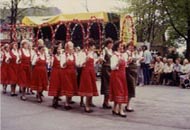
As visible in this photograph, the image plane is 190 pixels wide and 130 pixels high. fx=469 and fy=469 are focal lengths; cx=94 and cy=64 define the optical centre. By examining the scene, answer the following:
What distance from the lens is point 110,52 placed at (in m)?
10.9

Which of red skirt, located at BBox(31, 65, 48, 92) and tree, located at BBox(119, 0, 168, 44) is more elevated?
tree, located at BBox(119, 0, 168, 44)

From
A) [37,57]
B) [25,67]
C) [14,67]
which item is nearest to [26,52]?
[25,67]

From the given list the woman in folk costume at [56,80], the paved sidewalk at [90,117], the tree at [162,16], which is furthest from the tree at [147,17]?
the woman in folk costume at [56,80]

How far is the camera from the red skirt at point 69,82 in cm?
1131

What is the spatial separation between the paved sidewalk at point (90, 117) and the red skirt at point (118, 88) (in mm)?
415

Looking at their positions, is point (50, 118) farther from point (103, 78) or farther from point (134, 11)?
point (134, 11)

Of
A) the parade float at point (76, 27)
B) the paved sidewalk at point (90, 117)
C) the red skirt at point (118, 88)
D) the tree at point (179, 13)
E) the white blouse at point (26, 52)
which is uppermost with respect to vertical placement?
the tree at point (179, 13)

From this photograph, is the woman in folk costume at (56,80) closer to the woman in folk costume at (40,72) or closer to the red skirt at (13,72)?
the woman in folk costume at (40,72)

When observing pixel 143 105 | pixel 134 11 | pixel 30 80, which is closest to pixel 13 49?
pixel 30 80

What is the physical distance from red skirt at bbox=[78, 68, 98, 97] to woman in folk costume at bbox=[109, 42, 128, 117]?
64 cm

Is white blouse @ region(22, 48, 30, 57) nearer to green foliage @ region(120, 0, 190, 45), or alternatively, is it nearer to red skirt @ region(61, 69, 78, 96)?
red skirt @ region(61, 69, 78, 96)

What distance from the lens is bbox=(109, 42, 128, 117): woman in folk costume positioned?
10289 millimetres

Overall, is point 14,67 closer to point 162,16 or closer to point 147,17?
point 162,16

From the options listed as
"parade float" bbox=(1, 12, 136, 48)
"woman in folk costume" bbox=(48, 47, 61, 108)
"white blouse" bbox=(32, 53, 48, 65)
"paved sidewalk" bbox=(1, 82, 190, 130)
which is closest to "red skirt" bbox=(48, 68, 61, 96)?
"woman in folk costume" bbox=(48, 47, 61, 108)
